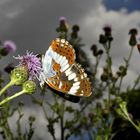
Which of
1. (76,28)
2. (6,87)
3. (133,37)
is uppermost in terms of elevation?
(76,28)

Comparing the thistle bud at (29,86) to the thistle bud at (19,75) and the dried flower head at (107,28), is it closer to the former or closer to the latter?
the thistle bud at (19,75)

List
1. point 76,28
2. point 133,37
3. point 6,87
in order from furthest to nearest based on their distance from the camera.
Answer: point 76,28 < point 133,37 < point 6,87

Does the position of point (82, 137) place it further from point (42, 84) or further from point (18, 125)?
point (42, 84)

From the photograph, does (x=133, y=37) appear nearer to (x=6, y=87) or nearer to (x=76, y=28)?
(x=76, y=28)

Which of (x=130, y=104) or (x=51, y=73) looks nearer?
(x=51, y=73)

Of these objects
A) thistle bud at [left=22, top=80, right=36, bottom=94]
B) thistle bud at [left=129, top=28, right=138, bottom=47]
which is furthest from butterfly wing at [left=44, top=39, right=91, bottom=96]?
thistle bud at [left=129, top=28, right=138, bottom=47]

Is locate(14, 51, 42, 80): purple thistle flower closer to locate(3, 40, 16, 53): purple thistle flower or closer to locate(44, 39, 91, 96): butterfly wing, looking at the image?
locate(44, 39, 91, 96): butterfly wing

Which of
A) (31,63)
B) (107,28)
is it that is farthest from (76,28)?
(31,63)

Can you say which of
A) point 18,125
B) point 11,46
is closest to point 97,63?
point 11,46
